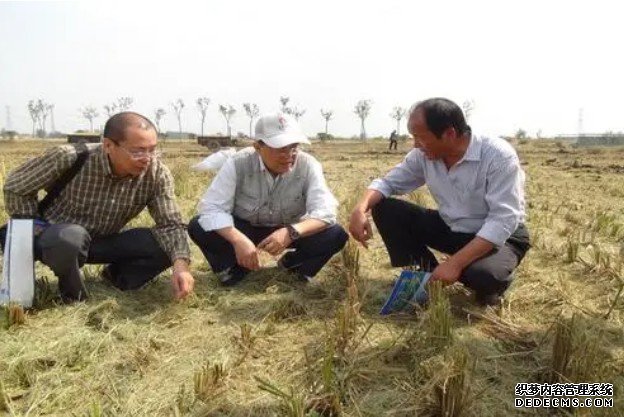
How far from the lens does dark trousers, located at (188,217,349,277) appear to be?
3.63 meters

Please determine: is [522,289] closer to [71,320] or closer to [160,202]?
[160,202]

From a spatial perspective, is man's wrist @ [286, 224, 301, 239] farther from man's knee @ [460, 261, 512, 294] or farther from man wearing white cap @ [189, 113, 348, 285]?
man's knee @ [460, 261, 512, 294]

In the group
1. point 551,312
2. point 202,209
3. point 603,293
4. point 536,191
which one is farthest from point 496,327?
point 536,191

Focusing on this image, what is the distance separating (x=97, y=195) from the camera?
3.20 metres

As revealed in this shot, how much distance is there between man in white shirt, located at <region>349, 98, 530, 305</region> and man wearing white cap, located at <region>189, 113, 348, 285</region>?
0.30m

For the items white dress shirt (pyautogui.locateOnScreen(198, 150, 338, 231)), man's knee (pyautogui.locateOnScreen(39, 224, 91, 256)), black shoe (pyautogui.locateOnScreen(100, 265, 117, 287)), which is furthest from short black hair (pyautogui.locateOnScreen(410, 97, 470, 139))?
black shoe (pyautogui.locateOnScreen(100, 265, 117, 287))

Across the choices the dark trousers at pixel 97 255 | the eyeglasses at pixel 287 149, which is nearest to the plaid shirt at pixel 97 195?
the dark trousers at pixel 97 255

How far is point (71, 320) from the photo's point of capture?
9.42ft


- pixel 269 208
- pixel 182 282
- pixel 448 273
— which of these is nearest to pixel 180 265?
pixel 182 282

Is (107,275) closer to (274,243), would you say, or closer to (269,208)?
(269,208)

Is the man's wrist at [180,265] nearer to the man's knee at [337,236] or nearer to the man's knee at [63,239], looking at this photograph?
the man's knee at [63,239]

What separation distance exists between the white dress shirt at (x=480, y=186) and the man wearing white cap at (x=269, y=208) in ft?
1.69

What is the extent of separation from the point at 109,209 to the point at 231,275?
95 cm

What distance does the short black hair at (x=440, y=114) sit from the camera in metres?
2.97
